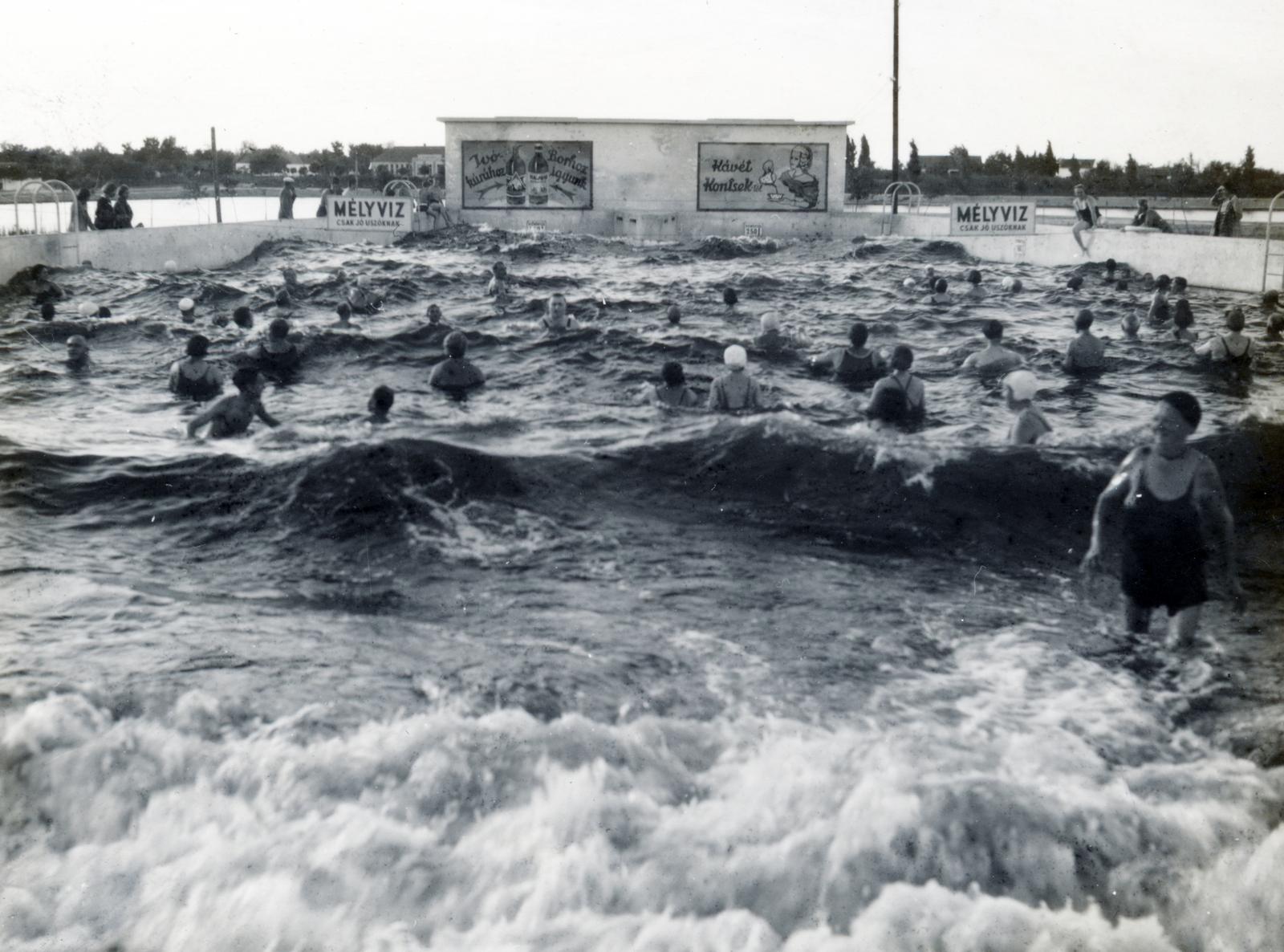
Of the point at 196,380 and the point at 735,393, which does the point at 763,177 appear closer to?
the point at 735,393

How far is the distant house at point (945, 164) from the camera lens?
213 feet

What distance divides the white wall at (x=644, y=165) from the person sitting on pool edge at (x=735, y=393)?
23918 mm

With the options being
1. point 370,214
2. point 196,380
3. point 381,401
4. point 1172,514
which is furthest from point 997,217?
point 1172,514

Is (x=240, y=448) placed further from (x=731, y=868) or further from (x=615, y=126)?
(x=615, y=126)

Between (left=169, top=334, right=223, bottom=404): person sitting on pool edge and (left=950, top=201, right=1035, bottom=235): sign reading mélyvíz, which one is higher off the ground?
(left=950, top=201, right=1035, bottom=235): sign reading mélyvíz

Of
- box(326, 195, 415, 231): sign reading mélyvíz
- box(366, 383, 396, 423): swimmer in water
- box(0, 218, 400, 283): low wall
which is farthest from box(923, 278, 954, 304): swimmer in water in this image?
box(0, 218, 400, 283): low wall

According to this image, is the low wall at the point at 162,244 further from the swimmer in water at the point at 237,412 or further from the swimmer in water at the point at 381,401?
the swimmer in water at the point at 381,401

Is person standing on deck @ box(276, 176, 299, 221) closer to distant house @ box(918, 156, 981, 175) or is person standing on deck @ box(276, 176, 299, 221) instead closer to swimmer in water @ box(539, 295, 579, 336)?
swimmer in water @ box(539, 295, 579, 336)

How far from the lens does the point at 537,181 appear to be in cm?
3672

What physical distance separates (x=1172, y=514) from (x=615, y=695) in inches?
133

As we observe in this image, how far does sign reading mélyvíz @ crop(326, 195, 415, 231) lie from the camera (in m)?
30.3

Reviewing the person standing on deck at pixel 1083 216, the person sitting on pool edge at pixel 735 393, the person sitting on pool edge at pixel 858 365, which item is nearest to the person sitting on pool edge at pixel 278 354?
the person sitting on pool edge at pixel 735 393

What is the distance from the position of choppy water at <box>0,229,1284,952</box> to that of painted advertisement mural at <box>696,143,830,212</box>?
24762 mm

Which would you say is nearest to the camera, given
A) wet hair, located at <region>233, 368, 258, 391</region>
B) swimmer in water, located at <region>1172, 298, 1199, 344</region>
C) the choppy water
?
the choppy water
